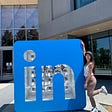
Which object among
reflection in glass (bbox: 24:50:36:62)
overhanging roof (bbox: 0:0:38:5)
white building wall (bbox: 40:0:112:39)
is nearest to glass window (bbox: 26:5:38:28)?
overhanging roof (bbox: 0:0:38:5)

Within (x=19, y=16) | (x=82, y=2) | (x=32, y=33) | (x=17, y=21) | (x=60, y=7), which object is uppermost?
(x=19, y=16)

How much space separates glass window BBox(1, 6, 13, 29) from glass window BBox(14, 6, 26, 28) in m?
0.49

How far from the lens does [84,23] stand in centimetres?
1939

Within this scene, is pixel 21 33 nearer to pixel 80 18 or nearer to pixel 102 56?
pixel 102 56

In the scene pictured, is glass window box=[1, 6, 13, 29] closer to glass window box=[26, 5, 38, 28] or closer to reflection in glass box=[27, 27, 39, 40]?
glass window box=[26, 5, 38, 28]

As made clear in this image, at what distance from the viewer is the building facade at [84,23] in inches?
714

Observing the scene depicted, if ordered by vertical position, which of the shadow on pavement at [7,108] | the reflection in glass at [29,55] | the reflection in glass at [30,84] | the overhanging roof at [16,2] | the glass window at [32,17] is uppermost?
the overhanging roof at [16,2]

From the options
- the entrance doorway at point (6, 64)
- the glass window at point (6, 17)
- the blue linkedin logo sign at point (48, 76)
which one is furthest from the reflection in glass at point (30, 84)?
the glass window at point (6, 17)

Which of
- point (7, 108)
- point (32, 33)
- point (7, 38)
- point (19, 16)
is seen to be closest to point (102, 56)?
point (32, 33)

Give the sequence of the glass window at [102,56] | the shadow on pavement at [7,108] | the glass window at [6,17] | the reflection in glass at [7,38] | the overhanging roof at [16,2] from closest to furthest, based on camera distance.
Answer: the shadow on pavement at [7,108], the glass window at [102,56], the reflection in glass at [7,38], the overhanging roof at [16,2], the glass window at [6,17]

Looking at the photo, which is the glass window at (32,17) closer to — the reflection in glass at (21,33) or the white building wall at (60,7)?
the reflection in glass at (21,33)

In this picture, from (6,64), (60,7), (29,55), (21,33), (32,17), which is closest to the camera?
(29,55)

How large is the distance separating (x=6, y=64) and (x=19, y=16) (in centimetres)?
519

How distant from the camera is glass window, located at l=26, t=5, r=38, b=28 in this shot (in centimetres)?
3116
